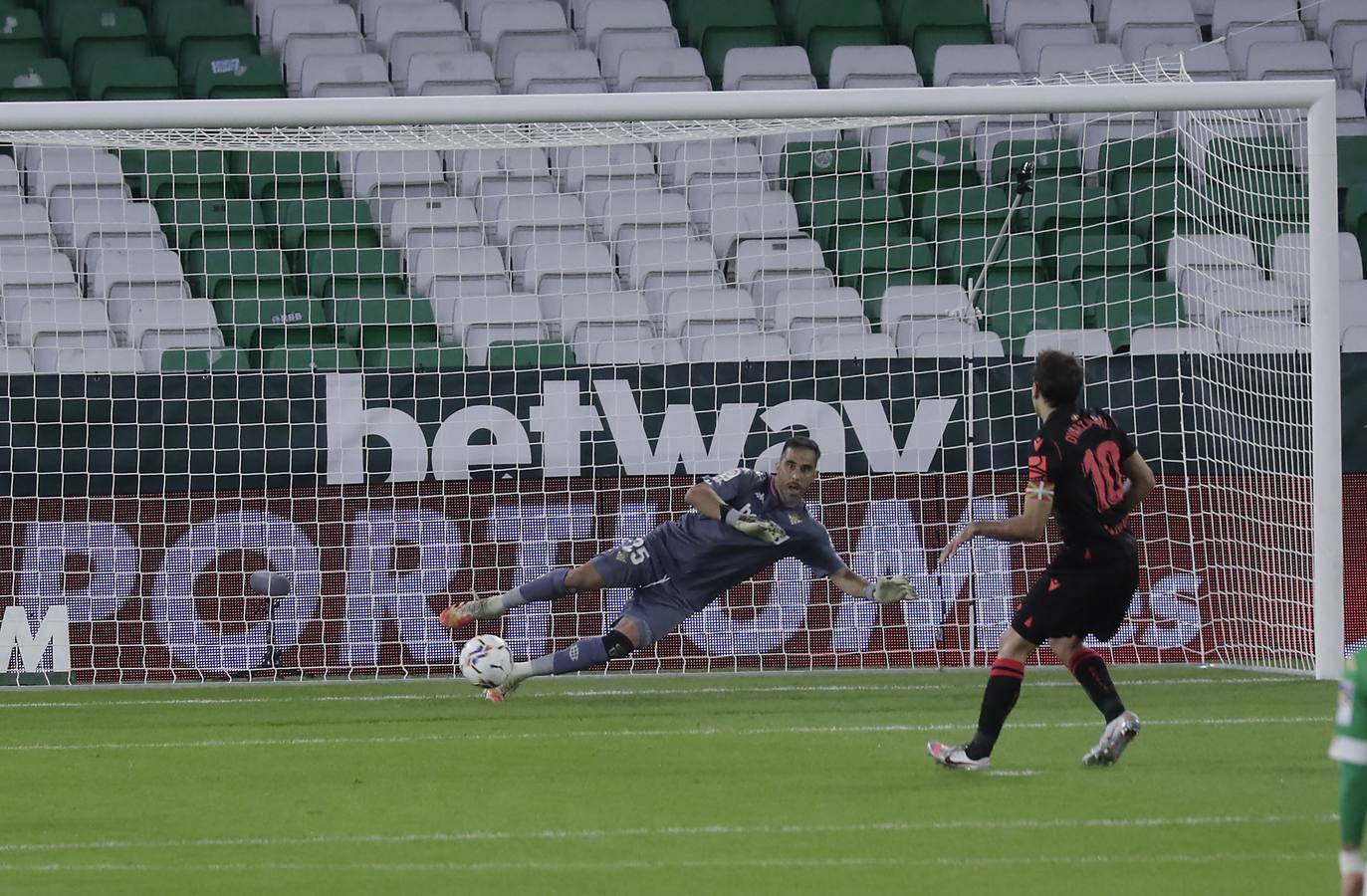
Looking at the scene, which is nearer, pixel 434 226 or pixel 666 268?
pixel 434 226

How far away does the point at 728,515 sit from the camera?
9.72m

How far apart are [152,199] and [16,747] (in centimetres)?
589

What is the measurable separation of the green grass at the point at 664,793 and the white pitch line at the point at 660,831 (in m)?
0.02

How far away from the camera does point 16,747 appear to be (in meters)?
8.57

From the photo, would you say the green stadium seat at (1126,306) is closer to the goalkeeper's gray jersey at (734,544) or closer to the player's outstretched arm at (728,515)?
the goalkeeper's gray jersey at (734,544)

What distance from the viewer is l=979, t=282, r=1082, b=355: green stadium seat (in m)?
12.9

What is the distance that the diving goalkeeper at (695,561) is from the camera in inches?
382

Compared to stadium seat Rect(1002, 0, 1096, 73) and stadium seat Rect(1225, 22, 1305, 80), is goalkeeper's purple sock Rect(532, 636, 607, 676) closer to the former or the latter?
stadium seat Rect(1002, 0, 1096, 73)

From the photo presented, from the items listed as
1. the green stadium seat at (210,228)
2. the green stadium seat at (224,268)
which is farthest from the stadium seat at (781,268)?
the green stadium seat at (210,228)

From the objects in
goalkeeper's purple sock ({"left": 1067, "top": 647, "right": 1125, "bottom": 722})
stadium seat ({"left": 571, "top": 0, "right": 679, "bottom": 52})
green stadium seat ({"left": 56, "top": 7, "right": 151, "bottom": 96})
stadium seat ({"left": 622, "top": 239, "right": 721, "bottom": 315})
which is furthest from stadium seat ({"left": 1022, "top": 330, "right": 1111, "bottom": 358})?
green stadium seat ({"left": 56, "top": 7, "right": 151, "bottom": 96})

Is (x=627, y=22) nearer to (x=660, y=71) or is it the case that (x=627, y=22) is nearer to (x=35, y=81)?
(x=660, y=71)

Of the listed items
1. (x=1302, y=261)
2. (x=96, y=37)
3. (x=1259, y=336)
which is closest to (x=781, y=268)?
(x=1259, y=336)

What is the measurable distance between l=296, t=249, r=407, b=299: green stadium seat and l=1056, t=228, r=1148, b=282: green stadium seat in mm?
4861

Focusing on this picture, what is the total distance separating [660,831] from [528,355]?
618 centimetres
